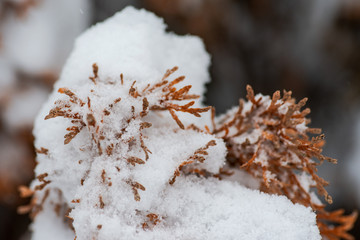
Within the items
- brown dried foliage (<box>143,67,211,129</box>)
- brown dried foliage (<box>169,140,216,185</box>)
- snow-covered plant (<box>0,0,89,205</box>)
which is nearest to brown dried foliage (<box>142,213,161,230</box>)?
brown dried foliage (<box>169,140,216,185</box>)

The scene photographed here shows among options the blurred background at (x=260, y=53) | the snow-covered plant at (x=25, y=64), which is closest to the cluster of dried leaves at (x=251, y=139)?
the snow-covered plant at (x=25, y=64)

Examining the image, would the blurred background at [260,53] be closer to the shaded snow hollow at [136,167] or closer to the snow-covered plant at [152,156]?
the snow-covered plant at [152,156]

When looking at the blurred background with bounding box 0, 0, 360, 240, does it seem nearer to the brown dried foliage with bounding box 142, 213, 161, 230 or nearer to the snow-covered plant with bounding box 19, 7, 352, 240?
the snow-covered plant with bounding box 19, 7, 352, 240

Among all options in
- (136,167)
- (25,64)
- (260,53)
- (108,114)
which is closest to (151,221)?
(136,167)

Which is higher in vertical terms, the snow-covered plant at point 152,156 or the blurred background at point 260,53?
the blurred background at point 260,53

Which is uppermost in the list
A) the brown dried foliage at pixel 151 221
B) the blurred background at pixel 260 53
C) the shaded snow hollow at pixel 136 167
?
the blurred background at pixel 260 53

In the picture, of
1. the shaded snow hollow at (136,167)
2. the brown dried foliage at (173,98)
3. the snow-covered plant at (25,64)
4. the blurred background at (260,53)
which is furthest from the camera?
the blurred background at (260,53)

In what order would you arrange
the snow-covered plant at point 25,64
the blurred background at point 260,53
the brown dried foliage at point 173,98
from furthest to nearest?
the blurred background at point 260,53
the snow-covered plant at point 25,64
the brown dried foliage at point 173,98

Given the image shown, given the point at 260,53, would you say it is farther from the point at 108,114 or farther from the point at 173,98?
the point at 108,114
